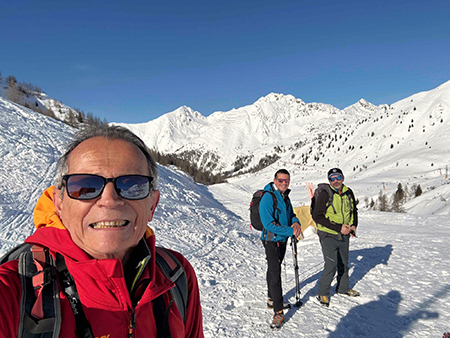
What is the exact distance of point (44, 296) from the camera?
1.20 metres

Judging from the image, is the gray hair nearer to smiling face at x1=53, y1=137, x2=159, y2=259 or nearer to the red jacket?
smiling face at x1=53, y1=137, x2=159, y2=259

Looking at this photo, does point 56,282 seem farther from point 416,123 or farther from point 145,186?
point 416,123

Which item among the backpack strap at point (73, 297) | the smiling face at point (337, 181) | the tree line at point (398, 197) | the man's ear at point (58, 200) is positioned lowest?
the tree line at point (398, 197)

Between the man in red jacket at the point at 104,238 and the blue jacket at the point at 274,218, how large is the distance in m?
3.16

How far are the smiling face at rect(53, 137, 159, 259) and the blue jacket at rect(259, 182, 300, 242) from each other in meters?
3.31

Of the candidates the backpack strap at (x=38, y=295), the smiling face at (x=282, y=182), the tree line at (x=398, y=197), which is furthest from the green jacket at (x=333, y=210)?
the tree line at (x=398, y=197)

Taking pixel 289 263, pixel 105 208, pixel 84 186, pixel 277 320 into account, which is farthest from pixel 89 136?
pixel 289 263

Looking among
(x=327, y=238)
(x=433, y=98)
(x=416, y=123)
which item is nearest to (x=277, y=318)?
(x=327, y=238)

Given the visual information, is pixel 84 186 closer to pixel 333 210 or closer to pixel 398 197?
pixel 333 210

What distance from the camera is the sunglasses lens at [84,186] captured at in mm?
1468

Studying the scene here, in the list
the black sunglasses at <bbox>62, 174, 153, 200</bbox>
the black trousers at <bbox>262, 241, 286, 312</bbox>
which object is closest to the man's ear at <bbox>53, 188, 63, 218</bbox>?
the black sunglasses at <bbox>62, 174, 153, 200</bbox>

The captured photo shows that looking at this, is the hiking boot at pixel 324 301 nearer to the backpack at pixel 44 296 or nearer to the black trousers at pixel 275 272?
the black trousers at pixel 275 272

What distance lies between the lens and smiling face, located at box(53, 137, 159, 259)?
56.2 inches

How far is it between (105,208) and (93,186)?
16 cm
